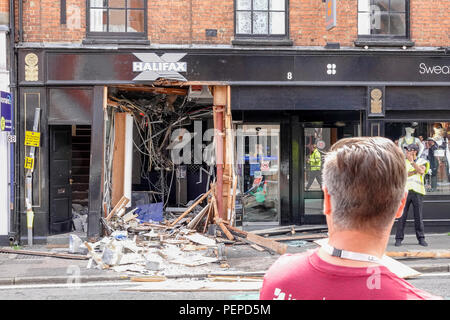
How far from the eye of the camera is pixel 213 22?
12.1 metres

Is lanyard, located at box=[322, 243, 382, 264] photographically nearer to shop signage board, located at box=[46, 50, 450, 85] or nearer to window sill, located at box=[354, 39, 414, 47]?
shop signage board, located at box=[46, 50, 450, 85]

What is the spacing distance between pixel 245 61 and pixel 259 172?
2858mm

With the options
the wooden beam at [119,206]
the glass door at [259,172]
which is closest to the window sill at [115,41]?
the glass door at [259,172]

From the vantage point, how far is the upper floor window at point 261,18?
483 inches

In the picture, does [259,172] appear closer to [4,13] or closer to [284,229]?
[284,229]

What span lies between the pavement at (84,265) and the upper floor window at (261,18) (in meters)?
4.84

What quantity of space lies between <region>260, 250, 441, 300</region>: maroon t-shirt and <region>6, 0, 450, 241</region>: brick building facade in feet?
32.8

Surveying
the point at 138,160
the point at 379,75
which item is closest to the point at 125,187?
the point at 138,160

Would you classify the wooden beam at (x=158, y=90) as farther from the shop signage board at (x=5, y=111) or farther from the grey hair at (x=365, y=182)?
the grey hair at (x=365, y=182)

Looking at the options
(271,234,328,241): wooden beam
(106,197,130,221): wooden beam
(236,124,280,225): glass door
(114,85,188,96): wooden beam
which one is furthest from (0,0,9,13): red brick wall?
(271,234,328,241): wooden beam

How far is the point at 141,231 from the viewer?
11578 mm

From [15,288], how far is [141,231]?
377cm

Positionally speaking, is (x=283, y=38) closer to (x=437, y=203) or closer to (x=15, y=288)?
(x=437, y=203)

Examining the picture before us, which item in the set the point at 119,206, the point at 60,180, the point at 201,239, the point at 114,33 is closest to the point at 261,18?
the point at 114,33
